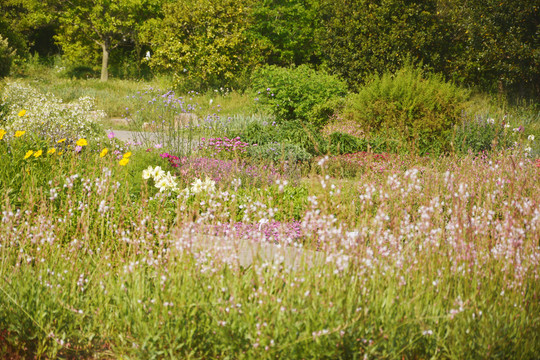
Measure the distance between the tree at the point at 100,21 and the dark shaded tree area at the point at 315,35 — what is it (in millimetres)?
48

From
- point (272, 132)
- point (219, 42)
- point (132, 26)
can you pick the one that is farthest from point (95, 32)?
point (272, 132)

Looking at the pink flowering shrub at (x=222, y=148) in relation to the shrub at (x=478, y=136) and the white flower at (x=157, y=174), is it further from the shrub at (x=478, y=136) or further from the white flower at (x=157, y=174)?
the shrub at (x=478, y=136)

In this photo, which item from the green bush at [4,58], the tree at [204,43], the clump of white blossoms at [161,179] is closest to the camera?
the clump of white blossoms at [161,179]

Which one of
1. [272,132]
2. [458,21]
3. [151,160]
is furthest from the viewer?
[458,21]

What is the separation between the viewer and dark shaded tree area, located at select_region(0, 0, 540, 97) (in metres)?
13.4

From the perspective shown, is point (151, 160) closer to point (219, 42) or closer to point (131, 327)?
point (131, 327)

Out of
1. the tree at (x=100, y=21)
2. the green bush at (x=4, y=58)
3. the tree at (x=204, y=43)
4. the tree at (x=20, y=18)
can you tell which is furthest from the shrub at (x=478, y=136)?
the tree at (x=20, y=18)

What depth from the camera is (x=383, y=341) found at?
2.29 metres

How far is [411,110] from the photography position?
10.0 m

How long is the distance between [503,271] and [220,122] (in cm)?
817

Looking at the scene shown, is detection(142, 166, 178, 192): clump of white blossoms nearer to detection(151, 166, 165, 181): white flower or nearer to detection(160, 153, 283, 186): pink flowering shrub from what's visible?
detection(151, 166, 165, 181): white flower

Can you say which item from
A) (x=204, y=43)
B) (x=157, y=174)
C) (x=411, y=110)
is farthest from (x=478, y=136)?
(x=204, y=43)

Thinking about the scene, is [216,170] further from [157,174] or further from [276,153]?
[276,153]

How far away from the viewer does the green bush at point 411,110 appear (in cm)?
972
